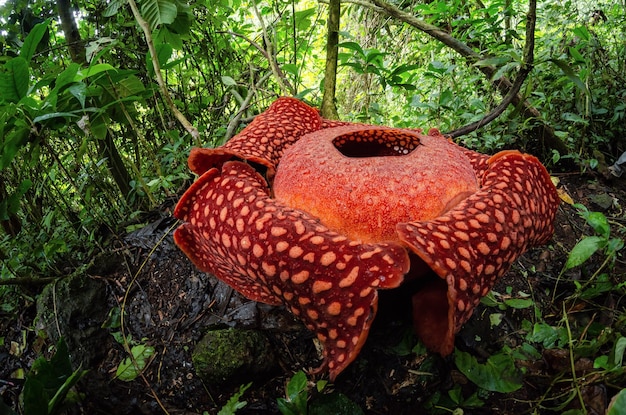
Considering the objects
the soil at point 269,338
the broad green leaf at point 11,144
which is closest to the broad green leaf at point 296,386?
the soil at point 269,338

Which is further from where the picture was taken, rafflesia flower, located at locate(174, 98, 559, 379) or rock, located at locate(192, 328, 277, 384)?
rock, located at locate(192, 328, 277, 384)

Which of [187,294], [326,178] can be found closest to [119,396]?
[187,294]

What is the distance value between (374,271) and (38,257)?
7.31ft

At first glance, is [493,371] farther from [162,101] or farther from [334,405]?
[162,101]

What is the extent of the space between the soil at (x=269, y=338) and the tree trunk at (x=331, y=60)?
1106 mm

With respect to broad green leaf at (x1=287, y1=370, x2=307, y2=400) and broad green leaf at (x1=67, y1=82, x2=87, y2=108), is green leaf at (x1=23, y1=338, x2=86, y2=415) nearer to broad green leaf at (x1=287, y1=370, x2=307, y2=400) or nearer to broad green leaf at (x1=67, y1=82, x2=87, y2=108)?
broad green leaf at (x1=287, y1=370, x2=307, y2=400)

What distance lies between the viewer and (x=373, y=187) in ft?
4.13

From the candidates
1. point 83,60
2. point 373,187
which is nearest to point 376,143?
point 373,187

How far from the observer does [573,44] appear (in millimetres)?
2965

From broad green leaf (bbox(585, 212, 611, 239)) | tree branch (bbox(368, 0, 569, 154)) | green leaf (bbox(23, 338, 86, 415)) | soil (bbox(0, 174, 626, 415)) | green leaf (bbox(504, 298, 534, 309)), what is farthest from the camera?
tree branch (bbox(368, 0, 569, 154))

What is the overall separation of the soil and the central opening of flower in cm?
63

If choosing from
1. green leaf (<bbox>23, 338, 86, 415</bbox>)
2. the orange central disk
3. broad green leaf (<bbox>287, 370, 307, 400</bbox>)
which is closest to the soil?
broad green leaf (<bbox>287, 370, 307, 400</bbox>)

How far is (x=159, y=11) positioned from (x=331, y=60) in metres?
0.98

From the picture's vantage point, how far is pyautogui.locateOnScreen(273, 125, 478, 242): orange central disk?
1.23 m
